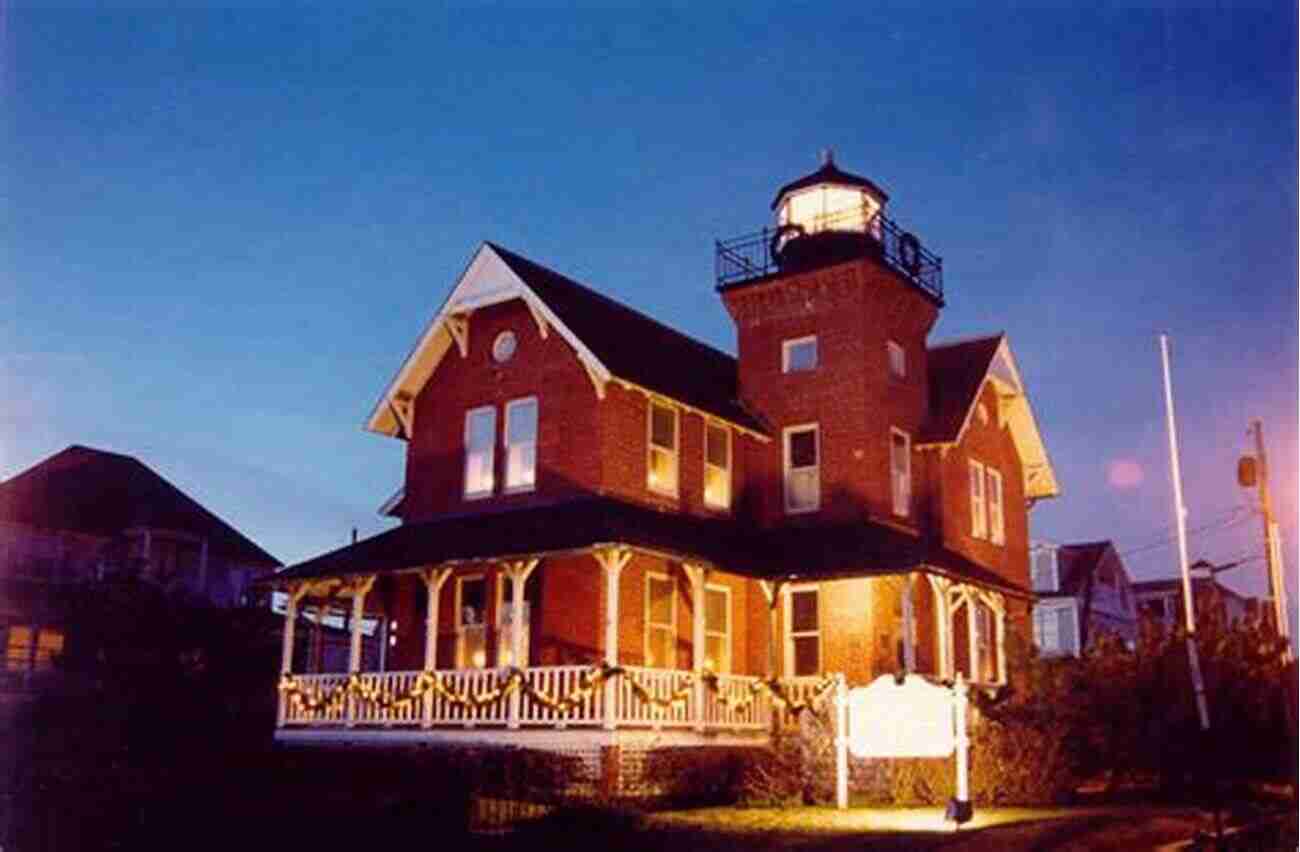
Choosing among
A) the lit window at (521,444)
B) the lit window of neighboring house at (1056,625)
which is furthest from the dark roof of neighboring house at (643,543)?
the lit window of neighboring house at (1056,625)

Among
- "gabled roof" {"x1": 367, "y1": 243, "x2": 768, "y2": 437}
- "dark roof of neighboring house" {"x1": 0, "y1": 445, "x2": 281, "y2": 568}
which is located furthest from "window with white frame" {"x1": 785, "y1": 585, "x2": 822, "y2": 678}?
"dark roof of neighboring house" {"x1": 0, "y1": 445, "x2": 281, "y2": 568}

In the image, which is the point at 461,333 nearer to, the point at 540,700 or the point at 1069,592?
the point at 540,700

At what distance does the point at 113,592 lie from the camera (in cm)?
3812

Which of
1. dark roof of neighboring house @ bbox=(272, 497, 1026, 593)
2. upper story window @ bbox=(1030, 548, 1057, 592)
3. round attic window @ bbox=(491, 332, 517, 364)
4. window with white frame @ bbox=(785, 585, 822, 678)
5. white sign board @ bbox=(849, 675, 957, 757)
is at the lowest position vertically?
white sign board @ bbox=(849, 675, 957, 757)

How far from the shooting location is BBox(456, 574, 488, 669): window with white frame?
2708 cm

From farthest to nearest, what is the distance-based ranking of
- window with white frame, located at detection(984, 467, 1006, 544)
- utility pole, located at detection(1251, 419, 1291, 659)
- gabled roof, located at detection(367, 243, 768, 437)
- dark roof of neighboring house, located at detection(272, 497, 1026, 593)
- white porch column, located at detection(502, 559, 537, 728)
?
window with white frame, located at detection(984, 467, 1006, 544) < gabled roof, located at detection(367, 243, 768, 437) < utility pole, located at detection(1251, 419, 1291, 659) < dark roof of neighboring house, located at detection(272, 497, 1026, 593) < white porch column, located at detection(502, 559, 537, 728)

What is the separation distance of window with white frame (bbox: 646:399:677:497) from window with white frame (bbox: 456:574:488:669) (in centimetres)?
412

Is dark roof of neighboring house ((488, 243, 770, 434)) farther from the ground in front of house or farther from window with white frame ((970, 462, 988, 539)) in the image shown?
the ground in front of house

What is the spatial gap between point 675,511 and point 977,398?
27.8ft

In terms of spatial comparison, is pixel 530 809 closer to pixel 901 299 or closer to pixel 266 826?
pixel 266 826

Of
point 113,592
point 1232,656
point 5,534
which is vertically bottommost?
point 1232,656

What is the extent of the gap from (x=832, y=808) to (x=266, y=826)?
325 inches

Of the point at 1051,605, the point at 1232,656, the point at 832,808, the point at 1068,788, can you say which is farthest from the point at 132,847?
the point at 1051,605

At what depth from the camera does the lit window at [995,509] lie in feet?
108
